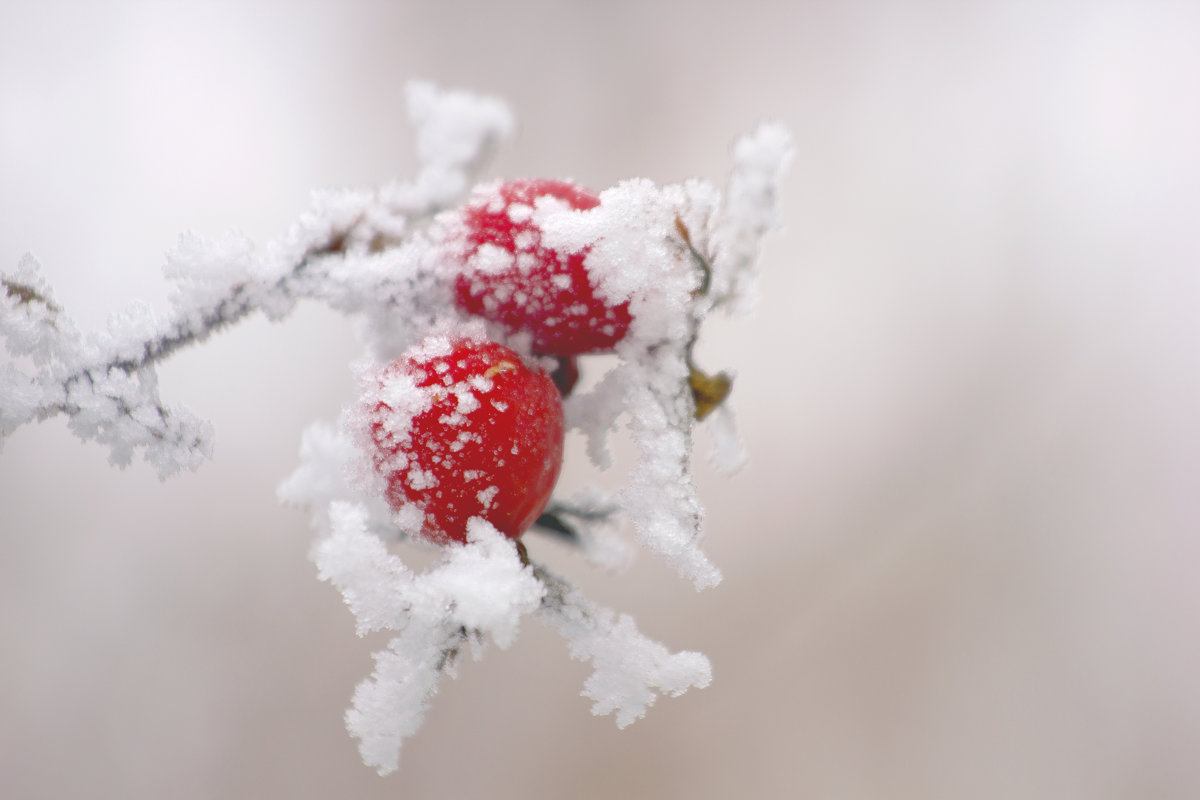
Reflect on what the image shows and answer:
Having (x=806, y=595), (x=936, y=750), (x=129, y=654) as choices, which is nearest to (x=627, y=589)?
(x=806, y=595)

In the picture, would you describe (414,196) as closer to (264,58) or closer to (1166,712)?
(264,58)

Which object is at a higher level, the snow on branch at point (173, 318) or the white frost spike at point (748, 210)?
the white frost spike at point (748, 210)

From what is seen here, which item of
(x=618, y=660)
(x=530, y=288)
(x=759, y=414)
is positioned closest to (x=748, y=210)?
(x=530, y=288)

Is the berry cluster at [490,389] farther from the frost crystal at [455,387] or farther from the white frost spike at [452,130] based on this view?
the white frost spike at [452,130]

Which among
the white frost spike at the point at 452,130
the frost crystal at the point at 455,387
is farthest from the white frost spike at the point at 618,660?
the white frost spike at the point at 452,130

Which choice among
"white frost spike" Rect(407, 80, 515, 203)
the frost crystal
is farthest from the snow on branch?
"white frost spike" Rect(407, 80, 515, 203)

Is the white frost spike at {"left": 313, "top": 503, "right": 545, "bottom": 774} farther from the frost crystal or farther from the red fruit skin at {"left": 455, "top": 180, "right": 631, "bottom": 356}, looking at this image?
the red fruit skin at {"left": 455, "top": 180, "right": 631, "bottom": 356}
